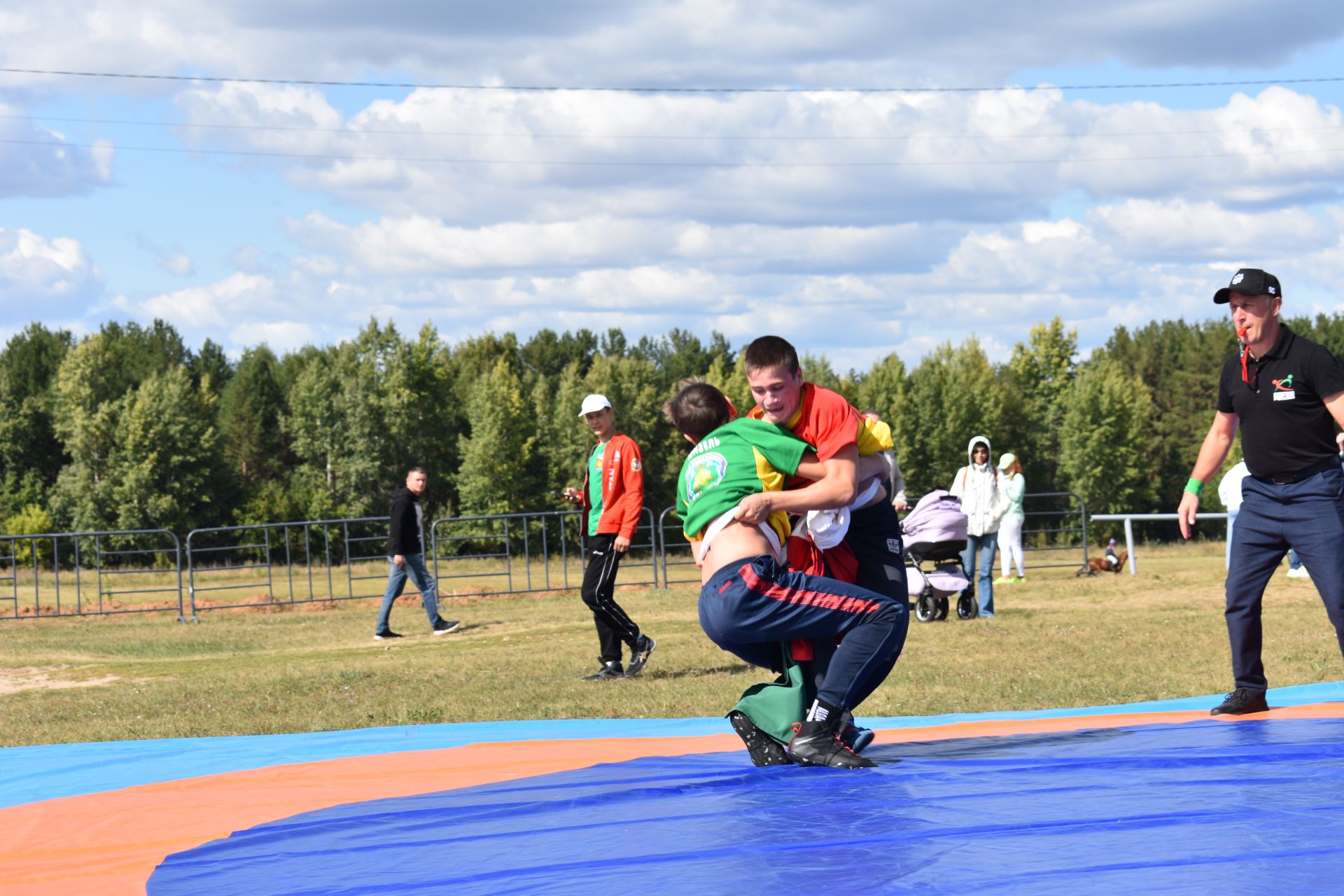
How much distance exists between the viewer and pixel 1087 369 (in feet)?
252

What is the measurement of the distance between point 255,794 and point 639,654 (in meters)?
4.76

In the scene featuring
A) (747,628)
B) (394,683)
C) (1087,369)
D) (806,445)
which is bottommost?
(394,683)

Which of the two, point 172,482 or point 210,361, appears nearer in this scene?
point 172,482

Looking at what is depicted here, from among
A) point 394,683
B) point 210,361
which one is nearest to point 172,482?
point 210,361

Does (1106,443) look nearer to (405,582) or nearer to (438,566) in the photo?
(438,566)

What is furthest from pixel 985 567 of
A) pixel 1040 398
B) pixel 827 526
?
pixel 1040 398

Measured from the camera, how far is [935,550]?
12.6m

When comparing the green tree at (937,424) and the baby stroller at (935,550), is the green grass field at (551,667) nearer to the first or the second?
the baby stroller at (935,550)

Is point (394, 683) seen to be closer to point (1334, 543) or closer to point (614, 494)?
point (614, 494)

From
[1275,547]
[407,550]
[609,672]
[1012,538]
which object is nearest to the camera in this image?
[1275,547]

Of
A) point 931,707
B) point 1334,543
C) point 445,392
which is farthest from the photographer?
point 445,392

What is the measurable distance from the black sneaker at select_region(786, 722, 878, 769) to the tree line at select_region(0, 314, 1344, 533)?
59213 millimetres

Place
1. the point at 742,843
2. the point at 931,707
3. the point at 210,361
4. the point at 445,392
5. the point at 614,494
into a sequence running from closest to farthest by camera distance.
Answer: the point at 742,843
the point at 931,707
the point at 614,494
the point at 445,392
the point at 210,361

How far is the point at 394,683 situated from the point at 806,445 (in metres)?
5.74
